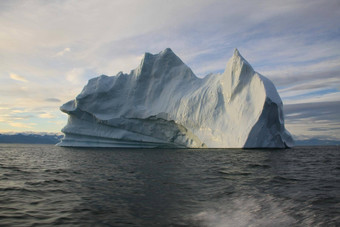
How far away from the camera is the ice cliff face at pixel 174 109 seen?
23.2m

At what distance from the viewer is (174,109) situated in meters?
29.5

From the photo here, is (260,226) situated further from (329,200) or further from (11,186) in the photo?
(11,186)

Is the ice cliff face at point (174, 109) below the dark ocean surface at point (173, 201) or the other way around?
the other way around

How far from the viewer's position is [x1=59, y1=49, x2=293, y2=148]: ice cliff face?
2316 centimetres

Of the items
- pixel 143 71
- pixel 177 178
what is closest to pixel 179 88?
pixel 143 71

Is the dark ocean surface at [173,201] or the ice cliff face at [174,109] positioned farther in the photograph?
the ice cliff face at [174,109]

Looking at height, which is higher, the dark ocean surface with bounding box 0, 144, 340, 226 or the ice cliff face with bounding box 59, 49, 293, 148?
the ice cliff face with bounding box 59, 49, 293, 148

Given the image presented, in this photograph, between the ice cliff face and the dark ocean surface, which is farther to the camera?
the ice cliff face

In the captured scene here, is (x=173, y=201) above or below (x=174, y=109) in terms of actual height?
below

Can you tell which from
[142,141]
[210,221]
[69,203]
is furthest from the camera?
[142,141]

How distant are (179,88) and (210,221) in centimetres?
2722

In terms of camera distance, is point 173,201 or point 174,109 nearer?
point 173,201

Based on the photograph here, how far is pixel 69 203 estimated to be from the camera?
596 cm

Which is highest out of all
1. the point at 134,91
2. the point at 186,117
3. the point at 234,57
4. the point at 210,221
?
the point at 234,57
